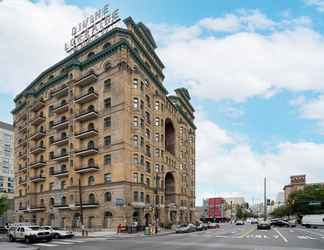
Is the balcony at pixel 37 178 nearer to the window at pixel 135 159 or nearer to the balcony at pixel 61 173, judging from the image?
the balcony at pixel 61 173

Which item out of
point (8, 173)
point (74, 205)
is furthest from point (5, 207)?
point (8, 173)

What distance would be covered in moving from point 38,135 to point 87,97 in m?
20.2

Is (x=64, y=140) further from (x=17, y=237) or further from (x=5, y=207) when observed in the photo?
(x=17, y=237)

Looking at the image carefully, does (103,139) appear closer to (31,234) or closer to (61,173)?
(61,173)

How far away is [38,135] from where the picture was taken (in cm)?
8150

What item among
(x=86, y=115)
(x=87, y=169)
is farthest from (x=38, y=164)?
(x=86, y=115)

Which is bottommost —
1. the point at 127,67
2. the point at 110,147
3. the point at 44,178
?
the point at 44,178

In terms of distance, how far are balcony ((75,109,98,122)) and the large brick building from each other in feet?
0.56

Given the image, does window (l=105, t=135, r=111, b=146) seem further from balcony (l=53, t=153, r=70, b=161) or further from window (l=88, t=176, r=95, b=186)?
balcony (l=53, t=153, r=70, b=161)

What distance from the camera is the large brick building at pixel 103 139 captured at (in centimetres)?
6206

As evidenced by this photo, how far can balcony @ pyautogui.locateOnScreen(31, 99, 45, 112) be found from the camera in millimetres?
81738

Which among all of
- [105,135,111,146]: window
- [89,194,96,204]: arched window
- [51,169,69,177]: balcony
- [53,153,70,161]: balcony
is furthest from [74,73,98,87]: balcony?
[89,194,96,204]: arched window

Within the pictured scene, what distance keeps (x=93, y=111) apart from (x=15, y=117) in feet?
145

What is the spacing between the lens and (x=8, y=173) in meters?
142
